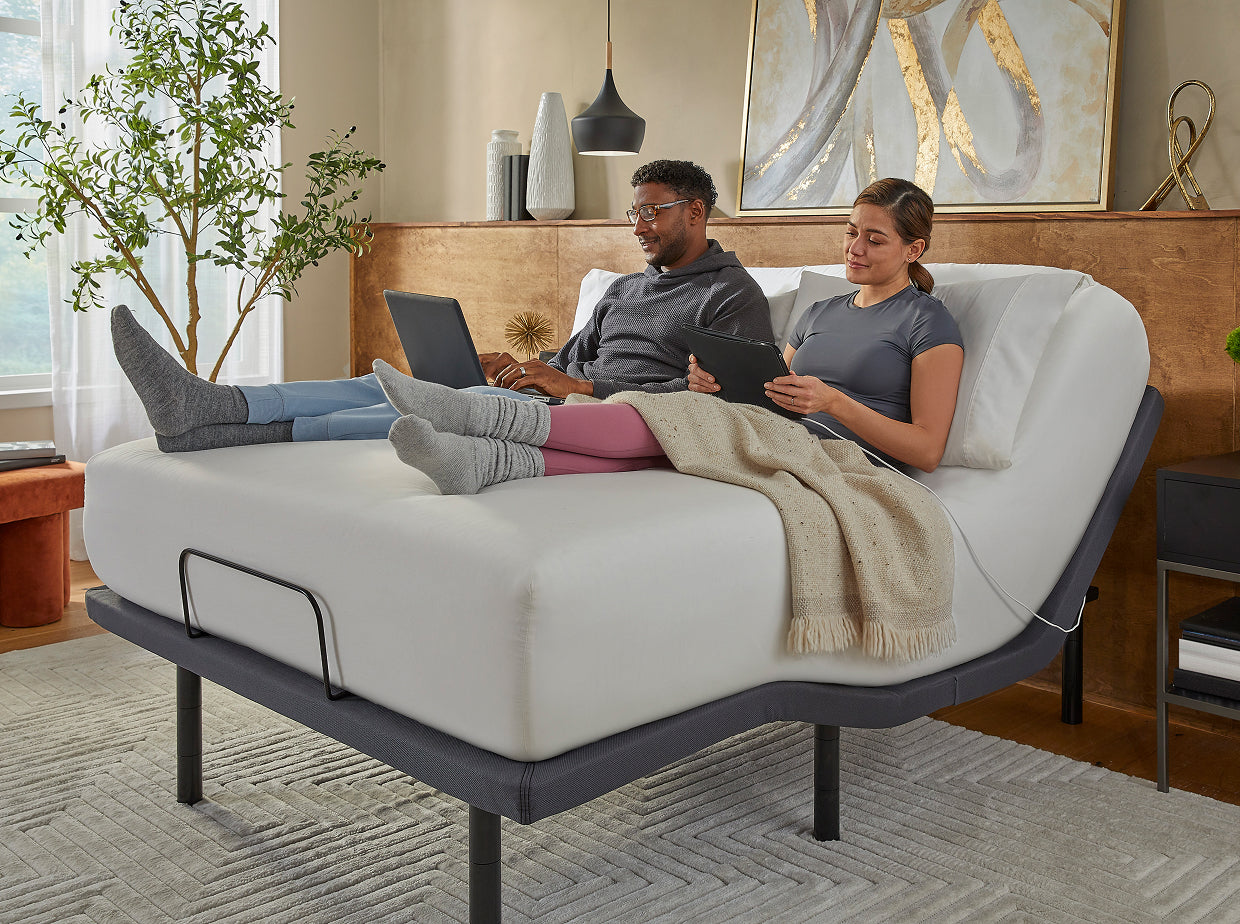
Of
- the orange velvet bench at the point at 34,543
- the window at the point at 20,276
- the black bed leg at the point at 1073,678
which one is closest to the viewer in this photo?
the black bed leg at the point at 1073,678

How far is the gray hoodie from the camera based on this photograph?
Result: 262 centimetres

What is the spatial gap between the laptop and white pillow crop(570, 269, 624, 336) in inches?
28.3

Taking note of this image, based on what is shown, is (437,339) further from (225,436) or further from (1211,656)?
(1211,656)

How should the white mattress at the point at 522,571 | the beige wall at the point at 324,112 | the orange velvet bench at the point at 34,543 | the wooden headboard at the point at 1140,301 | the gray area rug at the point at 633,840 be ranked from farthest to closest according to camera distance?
1. the beige wall at the point at 324,112
2. the orange velvet bench at the point at 34,543
3. the wooden headboard at the point at 1140,301
4. the gray area rug at the point at 633,840
5. the white mattress at the point at 522,571

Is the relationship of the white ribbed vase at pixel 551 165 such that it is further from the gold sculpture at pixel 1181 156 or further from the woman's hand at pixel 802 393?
the woman's hand at pixel 802 393

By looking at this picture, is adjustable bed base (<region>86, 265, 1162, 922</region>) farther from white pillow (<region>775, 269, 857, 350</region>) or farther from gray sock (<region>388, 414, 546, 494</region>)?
white pillow (<region>775, 269, 857, 350</region>)

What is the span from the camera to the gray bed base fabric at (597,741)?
1.29 m

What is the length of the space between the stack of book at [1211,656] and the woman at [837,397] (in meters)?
0.60

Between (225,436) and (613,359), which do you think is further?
(613,359)

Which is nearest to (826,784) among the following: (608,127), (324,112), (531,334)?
(608,127)

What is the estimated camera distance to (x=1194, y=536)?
6.74 ft

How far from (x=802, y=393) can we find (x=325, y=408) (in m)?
0.88

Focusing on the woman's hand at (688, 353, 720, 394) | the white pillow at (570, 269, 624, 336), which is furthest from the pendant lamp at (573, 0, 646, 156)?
the woman's hand at (688, 353, 720, 394)

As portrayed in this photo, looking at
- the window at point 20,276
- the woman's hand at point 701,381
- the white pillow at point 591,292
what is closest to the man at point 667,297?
the white pillow at point 591,292
